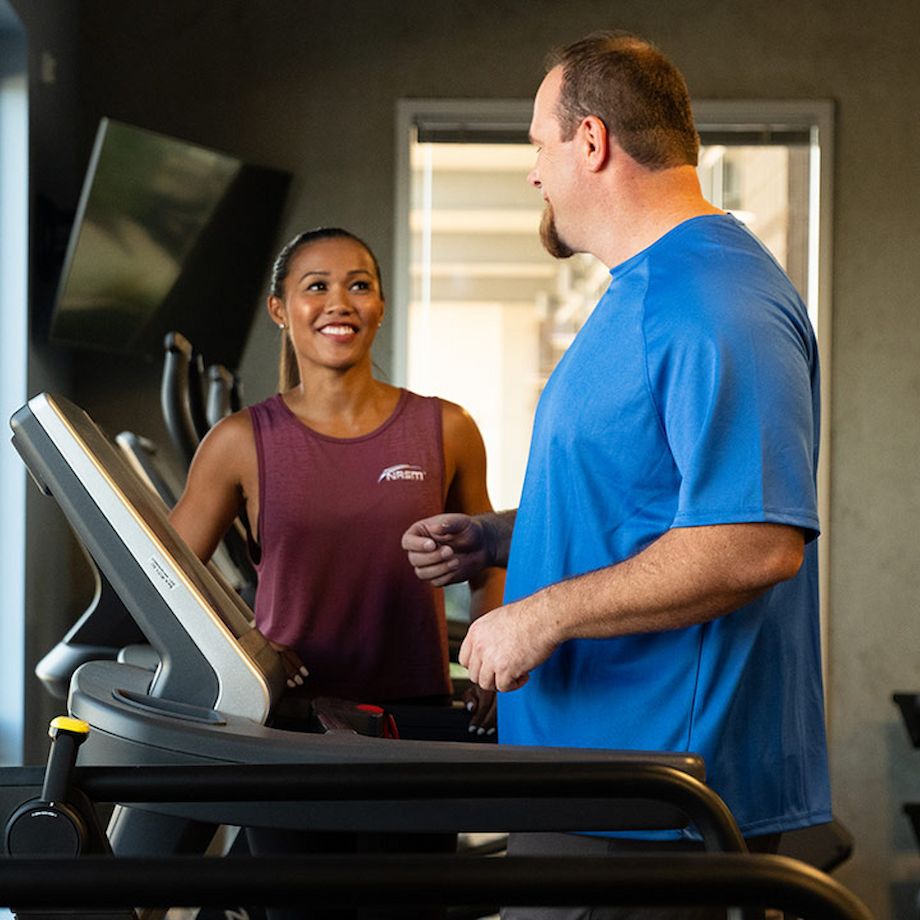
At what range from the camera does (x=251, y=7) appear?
14.0ft

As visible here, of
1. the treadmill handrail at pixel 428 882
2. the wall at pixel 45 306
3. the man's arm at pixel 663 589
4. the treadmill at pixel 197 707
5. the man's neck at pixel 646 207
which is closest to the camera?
the treadmill handrail at pixel 428 882

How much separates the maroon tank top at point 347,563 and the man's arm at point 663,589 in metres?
0.69

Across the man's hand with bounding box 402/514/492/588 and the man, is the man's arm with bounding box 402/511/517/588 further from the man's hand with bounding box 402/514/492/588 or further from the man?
the man

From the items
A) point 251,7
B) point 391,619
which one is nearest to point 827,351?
point 251,7

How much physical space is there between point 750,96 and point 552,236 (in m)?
3.04

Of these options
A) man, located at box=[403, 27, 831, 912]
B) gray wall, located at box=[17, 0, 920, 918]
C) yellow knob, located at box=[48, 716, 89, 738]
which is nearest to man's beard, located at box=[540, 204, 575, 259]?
man, located at box=[403, 27, 831, 912]

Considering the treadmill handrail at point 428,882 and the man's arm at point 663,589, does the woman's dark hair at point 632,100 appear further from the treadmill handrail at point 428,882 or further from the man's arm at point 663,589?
the treadmill handrail at point 428,882

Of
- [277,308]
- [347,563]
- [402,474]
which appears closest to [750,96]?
[277,308]

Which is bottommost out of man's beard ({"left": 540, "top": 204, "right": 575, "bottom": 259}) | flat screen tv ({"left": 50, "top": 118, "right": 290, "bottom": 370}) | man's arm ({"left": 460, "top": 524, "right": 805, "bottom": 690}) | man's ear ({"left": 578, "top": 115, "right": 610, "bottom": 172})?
man's arm ({"left": 460, "top": 524, "right": 805, "bottom": 690})

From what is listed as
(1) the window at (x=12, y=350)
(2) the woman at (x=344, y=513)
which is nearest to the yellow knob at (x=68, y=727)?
(2) the woman at (x=344, y=513)

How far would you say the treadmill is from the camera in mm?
1078

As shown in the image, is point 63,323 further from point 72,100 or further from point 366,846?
point 366,846

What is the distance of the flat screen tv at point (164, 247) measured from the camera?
11.3ft

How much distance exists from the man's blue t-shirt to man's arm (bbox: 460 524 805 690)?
0.02 metres
